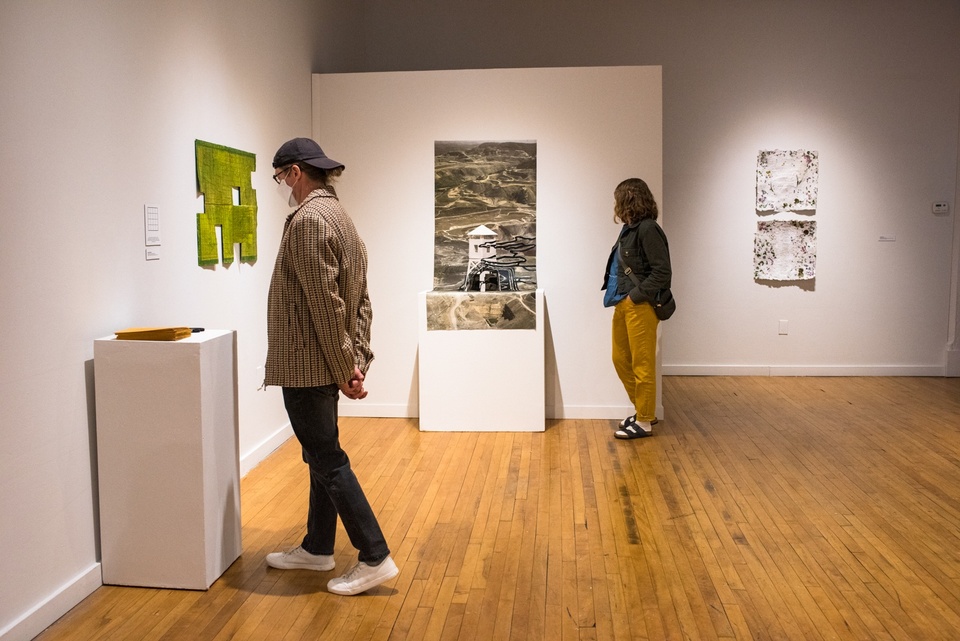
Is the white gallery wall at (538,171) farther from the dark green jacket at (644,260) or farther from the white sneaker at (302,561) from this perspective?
the white sneaker at (302,561)

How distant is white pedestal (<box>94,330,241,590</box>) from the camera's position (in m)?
3.37

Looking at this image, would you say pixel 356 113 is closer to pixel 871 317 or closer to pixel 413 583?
pixel 413 583

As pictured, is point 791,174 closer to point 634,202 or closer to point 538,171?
point 538,171

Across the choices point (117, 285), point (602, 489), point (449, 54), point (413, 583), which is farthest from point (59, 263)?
point (449, 54)

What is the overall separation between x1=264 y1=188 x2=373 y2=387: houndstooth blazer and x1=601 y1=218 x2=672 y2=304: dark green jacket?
279cm

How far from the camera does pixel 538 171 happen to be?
21.1 feet

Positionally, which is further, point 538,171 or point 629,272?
point 538,171

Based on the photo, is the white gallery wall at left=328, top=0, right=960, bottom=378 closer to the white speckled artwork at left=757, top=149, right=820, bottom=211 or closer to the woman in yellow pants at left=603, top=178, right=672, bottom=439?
the white speckled artwork at left=757, top=149, right=820, bottom=211

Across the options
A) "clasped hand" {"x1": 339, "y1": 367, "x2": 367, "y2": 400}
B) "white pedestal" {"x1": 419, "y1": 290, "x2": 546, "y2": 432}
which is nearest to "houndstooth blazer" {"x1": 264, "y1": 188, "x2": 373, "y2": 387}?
"clasped hand" {"x1": 339, "y1": 367, "x2": 367, "y2": 400}

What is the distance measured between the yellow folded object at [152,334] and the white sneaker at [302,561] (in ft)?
3.13

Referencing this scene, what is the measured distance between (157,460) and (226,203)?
1860 millimetres

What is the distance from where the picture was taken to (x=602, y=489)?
479cm

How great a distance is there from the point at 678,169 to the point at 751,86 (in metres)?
0.93

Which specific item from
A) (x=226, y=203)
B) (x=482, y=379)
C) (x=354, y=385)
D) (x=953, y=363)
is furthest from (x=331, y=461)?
(x=953, y=363)
